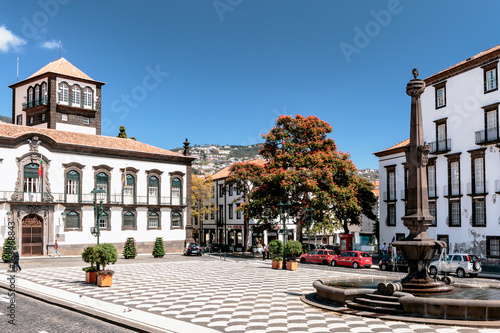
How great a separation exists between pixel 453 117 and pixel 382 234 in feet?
47.3

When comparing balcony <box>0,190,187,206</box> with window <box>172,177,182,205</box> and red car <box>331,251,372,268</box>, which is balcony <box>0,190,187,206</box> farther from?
red car <box>331,251,372,268</box>

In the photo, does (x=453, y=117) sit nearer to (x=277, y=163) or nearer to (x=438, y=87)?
(x=438, y=87)

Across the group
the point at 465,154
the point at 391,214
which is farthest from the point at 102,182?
the point at 465,154

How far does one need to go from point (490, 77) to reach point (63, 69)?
44236 mm

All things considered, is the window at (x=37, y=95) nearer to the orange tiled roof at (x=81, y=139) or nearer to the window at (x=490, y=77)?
the orange tiled roof at (x=81, y=139)

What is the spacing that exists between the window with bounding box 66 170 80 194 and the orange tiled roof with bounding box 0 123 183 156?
9.70ft

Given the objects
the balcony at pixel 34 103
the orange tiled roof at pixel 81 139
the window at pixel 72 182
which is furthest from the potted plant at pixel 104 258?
the balcony at pixel 34 103

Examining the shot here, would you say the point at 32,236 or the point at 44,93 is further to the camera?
the point at 44,93

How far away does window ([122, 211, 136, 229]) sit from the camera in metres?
50.1

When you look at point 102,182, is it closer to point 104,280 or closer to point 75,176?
point 75,176

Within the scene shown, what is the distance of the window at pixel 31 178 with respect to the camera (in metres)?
43.9

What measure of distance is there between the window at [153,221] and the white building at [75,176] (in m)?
0.11

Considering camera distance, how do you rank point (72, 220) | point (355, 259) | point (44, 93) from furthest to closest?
point (44, 93), point (72, 220), point (355, 259)

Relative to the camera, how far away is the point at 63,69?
2197 inches
